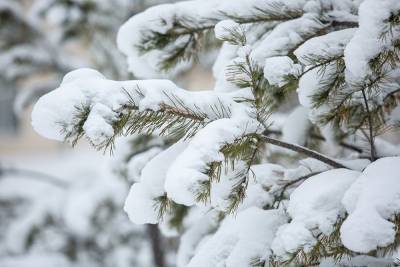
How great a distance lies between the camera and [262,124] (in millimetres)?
1399

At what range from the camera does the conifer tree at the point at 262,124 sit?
3.96 ft

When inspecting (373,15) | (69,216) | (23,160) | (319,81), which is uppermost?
(373,15)

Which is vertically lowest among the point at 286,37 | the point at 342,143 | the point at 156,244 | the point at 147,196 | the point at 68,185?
the point at 68,185

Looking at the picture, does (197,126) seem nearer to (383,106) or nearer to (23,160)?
(383,106)

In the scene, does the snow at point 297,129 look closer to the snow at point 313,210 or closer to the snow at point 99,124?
the snow at point 313,210

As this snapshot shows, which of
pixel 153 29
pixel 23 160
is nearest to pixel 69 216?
pixel 153 29

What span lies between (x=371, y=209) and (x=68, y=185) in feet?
16.4

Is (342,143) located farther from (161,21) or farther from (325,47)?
(161,21)

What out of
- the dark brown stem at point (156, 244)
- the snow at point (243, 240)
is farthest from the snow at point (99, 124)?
the dark brown stem at point (156, 244)

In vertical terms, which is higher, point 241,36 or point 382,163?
point 241,36

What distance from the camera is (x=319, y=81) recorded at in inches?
59.7

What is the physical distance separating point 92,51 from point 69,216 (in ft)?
6.52

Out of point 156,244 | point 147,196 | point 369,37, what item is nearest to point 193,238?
point 147,196

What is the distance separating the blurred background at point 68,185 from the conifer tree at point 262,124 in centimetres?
143
